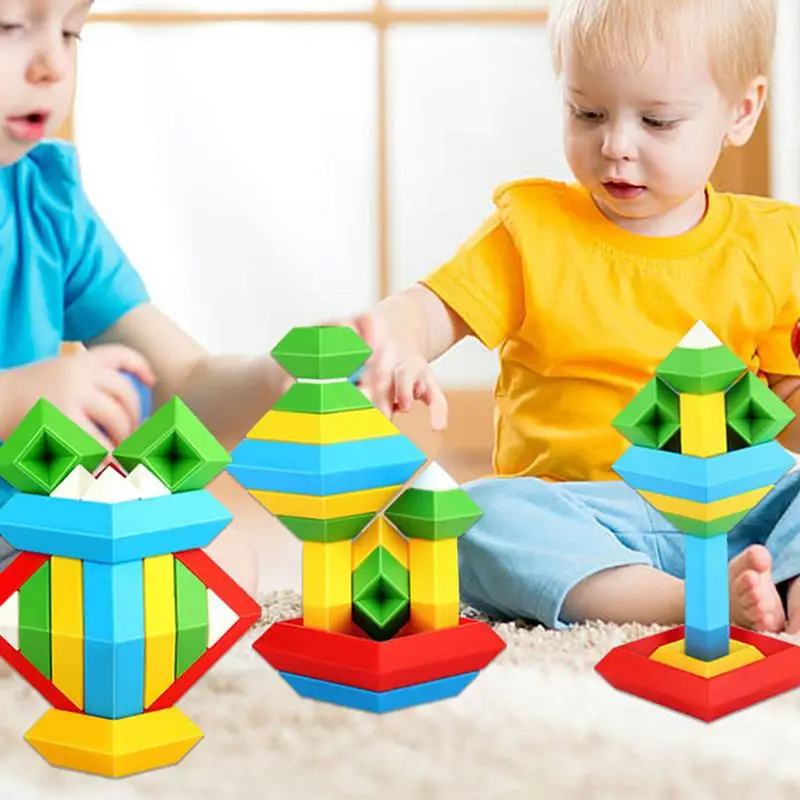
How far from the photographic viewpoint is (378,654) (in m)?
0.68

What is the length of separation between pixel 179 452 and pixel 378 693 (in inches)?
6.2

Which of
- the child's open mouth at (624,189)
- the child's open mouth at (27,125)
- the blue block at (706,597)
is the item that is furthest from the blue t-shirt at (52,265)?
the blue block at (706,597)

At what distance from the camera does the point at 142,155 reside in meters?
2.30

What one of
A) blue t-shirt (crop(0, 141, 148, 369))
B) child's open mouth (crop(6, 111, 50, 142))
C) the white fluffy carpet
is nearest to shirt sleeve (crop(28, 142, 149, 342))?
blue t-shirt (crop(0, 141, 148, 369))

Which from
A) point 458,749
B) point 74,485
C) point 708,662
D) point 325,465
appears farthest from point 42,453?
point 708,662

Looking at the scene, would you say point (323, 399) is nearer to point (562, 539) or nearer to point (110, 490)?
point (110, 490)

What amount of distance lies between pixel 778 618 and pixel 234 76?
1.59m

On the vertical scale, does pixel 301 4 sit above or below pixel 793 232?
above

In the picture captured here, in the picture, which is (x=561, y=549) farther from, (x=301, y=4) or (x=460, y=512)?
(x=301, y=4)

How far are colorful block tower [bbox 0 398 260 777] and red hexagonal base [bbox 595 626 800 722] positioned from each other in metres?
0.21

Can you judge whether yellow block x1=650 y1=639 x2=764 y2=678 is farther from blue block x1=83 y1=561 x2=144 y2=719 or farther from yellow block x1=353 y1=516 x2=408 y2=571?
blue block x1=83 y1=561 x2=144 y2=719

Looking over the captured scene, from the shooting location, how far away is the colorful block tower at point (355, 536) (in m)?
0.68

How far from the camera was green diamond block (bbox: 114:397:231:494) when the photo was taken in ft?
2.02

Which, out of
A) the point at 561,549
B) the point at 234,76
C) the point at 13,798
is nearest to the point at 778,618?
the point at 561,549
